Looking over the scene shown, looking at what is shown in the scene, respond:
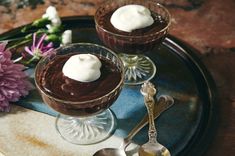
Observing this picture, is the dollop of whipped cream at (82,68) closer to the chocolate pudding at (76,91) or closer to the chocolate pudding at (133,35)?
the chocolate pudding at (76,91)

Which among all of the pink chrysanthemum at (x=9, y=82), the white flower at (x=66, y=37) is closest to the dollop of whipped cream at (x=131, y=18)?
the white flower at (x=66, y=37)

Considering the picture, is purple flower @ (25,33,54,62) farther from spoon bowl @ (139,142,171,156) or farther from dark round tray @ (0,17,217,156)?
spoon bowl @ (139,142,171,156)

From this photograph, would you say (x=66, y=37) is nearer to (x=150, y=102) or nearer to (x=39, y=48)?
(x=39, y=48)

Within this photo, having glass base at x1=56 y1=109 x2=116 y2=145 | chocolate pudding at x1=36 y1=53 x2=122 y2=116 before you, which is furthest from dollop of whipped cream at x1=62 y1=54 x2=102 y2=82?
glass base at x1=56 y1=109 x2=116 y2=145

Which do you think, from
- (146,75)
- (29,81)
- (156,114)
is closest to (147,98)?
(156,114)

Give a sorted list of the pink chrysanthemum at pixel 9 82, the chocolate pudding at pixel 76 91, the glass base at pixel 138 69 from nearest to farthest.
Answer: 1. the chocolate pudding at pixel 76 91
2. the pink chrysanthemum at pixel 9 82
3. the glass base at pixel 138 69
